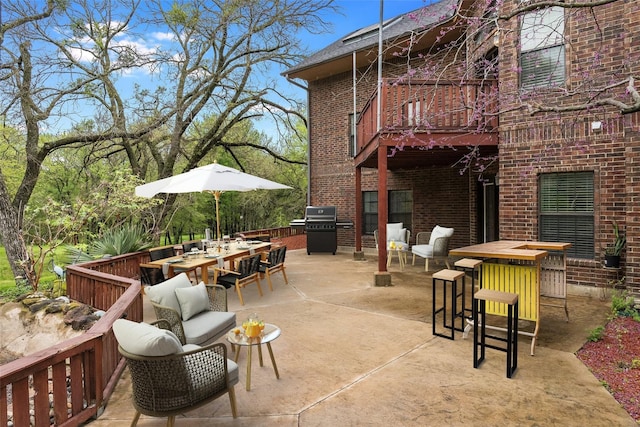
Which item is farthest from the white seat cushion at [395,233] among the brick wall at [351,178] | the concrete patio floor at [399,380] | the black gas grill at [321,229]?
the concrete patio floor at [399,380]

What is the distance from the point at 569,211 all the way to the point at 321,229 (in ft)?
21.2

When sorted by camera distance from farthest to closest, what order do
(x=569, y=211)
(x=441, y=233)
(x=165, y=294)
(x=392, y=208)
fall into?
(x=392, y=208)
(x=441, y=233)
(x=569, y=211)
(x=165, y=294)

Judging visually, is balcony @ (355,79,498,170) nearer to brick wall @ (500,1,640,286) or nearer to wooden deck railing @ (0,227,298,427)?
brick wall @ (500,1,640,286)

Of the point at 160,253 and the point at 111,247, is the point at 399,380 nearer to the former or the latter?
the point at 160,253

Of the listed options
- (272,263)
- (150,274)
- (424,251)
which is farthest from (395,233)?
(150,274)

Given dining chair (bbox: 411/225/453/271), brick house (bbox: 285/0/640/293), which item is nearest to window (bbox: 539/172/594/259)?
brick house (bbox: 285/0/640/293)

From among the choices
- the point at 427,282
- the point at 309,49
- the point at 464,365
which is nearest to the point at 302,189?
the point at 309,49

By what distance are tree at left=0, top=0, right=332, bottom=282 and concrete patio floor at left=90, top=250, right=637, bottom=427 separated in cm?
878

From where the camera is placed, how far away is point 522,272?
434cm

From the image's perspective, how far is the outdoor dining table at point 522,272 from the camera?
4105mm

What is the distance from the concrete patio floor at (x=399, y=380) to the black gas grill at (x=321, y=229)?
5628mm

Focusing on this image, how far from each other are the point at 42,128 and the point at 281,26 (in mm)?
8234

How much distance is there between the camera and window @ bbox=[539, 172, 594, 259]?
6.04m

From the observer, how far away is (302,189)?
807 inches
